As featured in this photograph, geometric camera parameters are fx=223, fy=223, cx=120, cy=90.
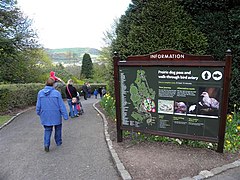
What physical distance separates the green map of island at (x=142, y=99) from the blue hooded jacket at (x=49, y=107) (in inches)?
67.0

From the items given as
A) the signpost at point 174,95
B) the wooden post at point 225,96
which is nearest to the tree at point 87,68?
the signpost at point 174,95

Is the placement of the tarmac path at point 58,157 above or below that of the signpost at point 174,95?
below

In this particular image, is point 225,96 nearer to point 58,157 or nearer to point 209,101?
point 209,101

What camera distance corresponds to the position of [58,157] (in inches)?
197

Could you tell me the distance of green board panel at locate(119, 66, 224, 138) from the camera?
4613 mm

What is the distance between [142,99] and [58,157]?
2.33m

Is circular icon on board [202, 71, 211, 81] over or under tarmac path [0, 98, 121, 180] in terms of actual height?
over

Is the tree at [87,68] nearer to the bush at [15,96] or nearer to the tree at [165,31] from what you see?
the bush at [15,96]

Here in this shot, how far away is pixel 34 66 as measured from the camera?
71.3 feet

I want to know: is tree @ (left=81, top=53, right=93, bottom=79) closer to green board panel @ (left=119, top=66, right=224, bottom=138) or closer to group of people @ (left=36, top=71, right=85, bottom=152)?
group of people @ (left=36, top=71, right=85, bottom=152)

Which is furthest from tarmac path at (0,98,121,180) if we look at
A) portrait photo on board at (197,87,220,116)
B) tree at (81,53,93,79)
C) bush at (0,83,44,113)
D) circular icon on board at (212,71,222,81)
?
tree at (81,53,93,79)

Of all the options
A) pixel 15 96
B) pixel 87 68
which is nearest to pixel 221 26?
pixel 15 96

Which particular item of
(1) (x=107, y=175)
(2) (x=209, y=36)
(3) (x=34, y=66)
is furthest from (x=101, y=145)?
(3) (x=34, y=66)

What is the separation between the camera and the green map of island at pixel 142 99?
5223 mm
